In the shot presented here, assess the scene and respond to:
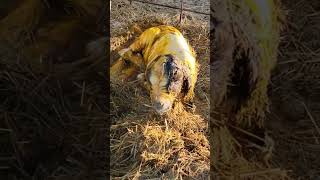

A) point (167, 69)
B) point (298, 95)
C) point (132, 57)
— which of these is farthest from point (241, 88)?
point (132, 57)

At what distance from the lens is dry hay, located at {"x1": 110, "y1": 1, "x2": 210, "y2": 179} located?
2.29m

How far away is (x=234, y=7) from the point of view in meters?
2.09

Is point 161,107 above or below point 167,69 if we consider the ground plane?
below

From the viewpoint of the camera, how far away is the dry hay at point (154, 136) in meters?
2.29

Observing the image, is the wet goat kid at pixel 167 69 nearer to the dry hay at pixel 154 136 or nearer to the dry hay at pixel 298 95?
the dry hay at pixel 154 136

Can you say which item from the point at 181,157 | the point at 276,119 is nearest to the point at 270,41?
the point at 276,119

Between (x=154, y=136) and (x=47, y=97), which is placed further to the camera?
(x=154, y=136)

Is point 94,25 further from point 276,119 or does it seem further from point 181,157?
point 276,119

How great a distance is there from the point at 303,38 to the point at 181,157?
787 millimetres

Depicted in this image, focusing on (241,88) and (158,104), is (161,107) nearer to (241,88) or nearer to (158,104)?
(158,104)

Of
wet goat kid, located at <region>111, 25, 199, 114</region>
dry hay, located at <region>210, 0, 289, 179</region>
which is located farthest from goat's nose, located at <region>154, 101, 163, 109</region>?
dry hay, located at <region>210, 0, 289, 179</region>

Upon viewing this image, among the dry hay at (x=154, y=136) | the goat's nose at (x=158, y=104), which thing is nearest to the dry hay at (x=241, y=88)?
the dry hay at (x=154, y=136)

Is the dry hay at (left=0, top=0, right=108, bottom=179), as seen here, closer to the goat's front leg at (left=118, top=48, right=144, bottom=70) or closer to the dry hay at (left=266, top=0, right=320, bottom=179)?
the goat's front leg at (left=118, top=48, right=144, bottom=70)

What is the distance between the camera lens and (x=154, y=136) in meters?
2.40
